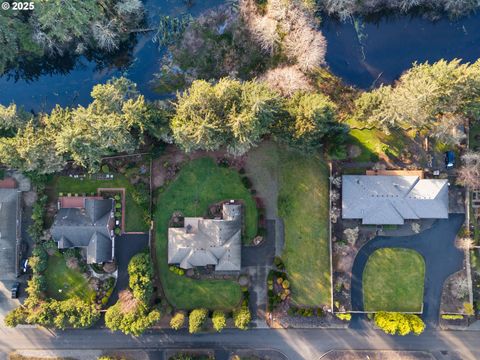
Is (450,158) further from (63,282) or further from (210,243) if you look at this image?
(63,282)

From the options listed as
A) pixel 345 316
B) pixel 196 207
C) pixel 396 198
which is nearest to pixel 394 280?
pixel 345 316

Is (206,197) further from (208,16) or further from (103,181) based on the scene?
(208,16)

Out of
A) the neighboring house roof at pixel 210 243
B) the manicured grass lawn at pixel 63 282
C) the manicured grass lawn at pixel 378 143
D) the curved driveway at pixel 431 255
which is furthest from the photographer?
the manicured grass lawn at pixel 63 282

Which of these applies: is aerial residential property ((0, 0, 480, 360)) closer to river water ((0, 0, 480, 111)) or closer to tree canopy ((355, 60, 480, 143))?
river water ((0, 0, 480, 111))

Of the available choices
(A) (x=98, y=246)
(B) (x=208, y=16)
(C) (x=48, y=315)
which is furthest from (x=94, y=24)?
(C) (x=48, y=315)

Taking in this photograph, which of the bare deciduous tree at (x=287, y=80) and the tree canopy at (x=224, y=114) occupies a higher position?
the bare deciduous tree at (x=287, y=80)

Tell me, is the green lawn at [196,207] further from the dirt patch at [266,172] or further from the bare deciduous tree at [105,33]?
the bare deciduous tree at [105,33]

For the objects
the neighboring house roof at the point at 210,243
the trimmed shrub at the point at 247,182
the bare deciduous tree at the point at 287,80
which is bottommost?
the neighboring house roof at the point at 210,243

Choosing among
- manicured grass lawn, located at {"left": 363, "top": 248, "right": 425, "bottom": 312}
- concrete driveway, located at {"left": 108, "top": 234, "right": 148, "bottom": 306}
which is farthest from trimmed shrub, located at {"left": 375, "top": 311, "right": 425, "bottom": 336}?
concrete driveway, located at {"left": 108, "top": 234, "right": 148, "bottom": 306}

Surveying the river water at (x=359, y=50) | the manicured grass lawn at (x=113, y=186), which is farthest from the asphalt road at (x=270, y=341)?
the river water at (x=359, y=50)
